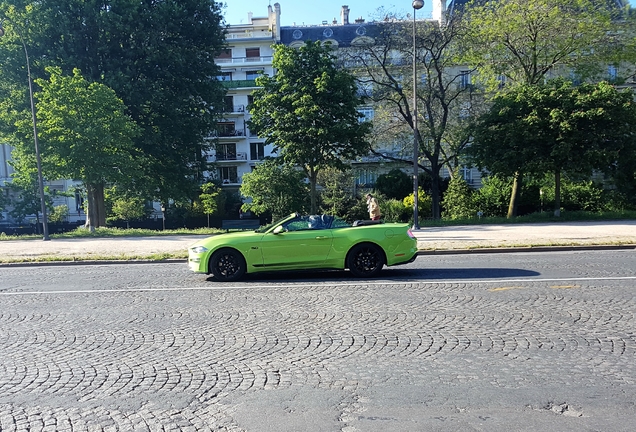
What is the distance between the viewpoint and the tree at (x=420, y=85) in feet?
88.6

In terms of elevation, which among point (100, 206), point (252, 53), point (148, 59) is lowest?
point (100, 206)

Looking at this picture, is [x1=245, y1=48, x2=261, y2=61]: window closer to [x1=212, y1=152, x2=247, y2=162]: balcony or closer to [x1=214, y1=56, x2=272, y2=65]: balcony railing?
[x1=214, y1=56, x2=272, y2=65]: balcony railing

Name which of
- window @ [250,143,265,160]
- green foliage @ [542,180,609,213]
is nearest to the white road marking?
green foliage @ [542,180,609,213]

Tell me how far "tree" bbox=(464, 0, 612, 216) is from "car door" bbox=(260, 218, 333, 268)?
737 inches

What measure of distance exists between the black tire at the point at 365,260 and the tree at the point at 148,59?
17481 millimetres

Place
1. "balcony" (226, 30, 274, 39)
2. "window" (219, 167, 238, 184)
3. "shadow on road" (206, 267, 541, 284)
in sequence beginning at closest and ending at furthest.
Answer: "shadow on road" (206, 267, 541, 284)
"balcony" (226, 30, 274, 39)
"window" (219, 167, 238, 184)

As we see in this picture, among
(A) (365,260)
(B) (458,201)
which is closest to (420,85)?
(B) (458,201)

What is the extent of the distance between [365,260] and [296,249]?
1423 mm

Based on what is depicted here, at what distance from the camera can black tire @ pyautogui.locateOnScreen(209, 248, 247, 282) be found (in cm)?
905

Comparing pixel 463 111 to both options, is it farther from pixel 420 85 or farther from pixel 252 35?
pixel 252 35

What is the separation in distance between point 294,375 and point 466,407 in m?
1.52

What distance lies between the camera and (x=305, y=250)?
29.4 feet

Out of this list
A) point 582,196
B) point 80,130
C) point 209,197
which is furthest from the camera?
point 209,197

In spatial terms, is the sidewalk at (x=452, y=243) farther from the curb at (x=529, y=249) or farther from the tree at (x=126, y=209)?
the tree at (x=126, y=209)
